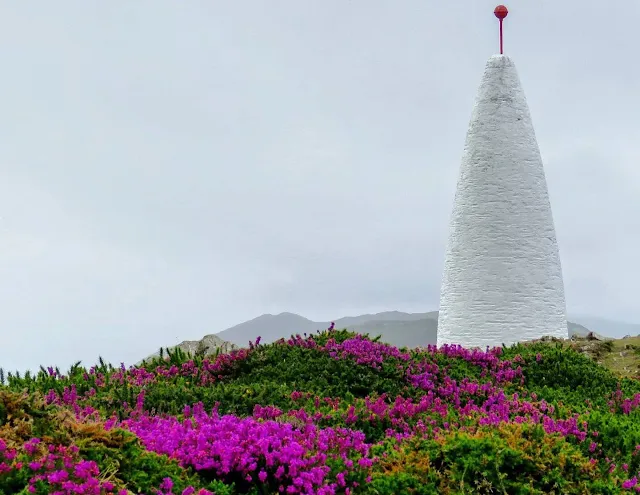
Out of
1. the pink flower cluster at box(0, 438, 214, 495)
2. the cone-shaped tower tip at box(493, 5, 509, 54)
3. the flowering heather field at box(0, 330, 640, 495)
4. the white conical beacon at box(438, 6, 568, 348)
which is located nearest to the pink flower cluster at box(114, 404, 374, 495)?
the flowering heather field at box(0, 330, 640, 495)

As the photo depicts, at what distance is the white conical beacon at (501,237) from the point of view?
19.5 metres

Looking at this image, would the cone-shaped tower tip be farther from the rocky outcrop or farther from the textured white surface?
the rocky outcrop

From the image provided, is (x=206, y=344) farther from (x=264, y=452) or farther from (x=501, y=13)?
(x=501, y=13)

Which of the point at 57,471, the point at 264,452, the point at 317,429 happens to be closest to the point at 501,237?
the point at 317,429

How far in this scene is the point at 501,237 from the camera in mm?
19750

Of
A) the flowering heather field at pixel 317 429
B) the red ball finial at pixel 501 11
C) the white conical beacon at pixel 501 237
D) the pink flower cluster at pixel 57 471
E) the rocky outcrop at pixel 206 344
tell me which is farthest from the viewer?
the red ball finial at pixel 501 11

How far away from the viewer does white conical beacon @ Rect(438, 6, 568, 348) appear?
1950 centimetres

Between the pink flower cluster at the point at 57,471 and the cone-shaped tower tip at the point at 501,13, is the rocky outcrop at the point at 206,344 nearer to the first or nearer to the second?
the pink flower cluster at the point at 57,471

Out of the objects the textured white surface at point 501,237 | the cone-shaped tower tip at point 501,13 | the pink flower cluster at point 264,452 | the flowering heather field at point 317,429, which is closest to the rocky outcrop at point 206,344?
the flowering heather field at point 317,429

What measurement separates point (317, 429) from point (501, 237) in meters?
14.2

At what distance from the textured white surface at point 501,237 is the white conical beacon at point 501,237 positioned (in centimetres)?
3

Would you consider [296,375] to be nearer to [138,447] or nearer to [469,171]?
[138,447]

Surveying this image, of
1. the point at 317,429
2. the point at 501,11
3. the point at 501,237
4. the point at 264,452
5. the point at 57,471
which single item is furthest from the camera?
the point at 501,11

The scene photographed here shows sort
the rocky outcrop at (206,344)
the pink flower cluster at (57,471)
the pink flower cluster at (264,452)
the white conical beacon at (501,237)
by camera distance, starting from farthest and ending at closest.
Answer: the white conical beacon at (501,237)
the rocky outcrop at (206,344)
the pink flower cluster at (264,452)
the pink flower cluster at (57,471)
